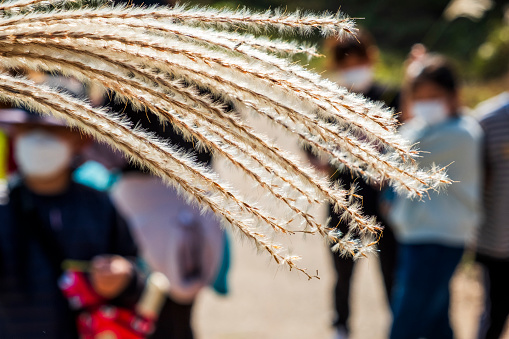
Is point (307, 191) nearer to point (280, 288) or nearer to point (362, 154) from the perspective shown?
point (362, 154)

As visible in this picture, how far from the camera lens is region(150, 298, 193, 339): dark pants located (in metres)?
3.53

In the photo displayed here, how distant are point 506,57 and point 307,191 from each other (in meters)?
11.0

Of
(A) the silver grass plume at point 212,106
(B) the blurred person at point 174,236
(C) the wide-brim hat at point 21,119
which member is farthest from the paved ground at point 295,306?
(A) the silver grass plume at point 212,106

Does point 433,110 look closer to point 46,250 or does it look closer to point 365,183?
point 365,183

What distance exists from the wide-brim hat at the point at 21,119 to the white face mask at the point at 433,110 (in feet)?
6.59

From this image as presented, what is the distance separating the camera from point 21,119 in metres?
2.91

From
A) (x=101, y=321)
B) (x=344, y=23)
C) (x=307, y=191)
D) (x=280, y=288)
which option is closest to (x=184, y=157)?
(x=307, y=191)

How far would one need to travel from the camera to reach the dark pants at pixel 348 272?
428 cm

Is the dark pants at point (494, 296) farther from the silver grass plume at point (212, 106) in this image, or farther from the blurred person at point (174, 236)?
the silver grass plume at point (212, 106)

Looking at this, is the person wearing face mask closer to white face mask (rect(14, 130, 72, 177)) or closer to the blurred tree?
white face mask (rect(14, 130, 72, 177))

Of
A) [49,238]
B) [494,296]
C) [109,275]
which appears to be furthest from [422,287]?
[49,238]

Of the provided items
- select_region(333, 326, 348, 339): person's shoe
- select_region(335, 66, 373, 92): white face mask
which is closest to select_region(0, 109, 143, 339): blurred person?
select_region(335, 66, 373, 92): white face mask

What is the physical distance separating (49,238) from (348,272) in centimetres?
241

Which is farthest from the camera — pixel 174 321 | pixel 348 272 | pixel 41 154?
pixel 348 272
